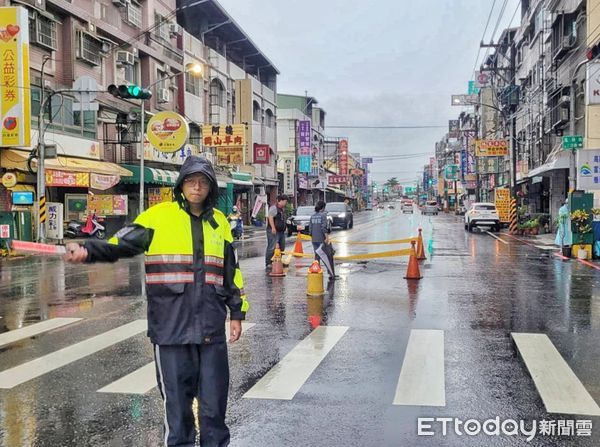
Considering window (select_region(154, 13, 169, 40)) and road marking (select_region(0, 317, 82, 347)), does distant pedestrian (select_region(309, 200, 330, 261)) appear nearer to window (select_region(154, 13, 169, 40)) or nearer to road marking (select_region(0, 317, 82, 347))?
road marking (select_region(0, 317, 82, 347))

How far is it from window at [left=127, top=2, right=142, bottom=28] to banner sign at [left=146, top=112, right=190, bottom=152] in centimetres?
735

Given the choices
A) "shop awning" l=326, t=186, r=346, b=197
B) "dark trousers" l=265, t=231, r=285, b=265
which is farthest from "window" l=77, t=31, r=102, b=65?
"shop awning" l=326, t=186, r=346, b=197

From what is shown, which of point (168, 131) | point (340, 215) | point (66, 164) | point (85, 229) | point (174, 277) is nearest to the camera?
point (174, 277)

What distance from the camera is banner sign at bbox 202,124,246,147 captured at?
123 feet

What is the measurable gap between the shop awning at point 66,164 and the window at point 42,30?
451 cm

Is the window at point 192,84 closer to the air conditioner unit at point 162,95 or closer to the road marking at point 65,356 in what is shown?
the air conditioner unit at point 162,95

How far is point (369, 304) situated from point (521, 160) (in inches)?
1676

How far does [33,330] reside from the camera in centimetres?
845

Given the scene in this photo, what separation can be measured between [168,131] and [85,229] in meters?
5.90

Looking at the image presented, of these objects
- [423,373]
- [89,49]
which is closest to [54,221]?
[89,49]

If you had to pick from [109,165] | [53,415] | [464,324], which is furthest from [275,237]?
[109,165]

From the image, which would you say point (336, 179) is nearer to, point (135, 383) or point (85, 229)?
point (85, 229)

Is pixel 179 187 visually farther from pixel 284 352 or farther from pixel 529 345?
pixel 529 345

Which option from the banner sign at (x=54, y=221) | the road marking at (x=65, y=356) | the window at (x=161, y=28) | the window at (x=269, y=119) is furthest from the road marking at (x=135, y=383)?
the window at (x=269, y=119)
